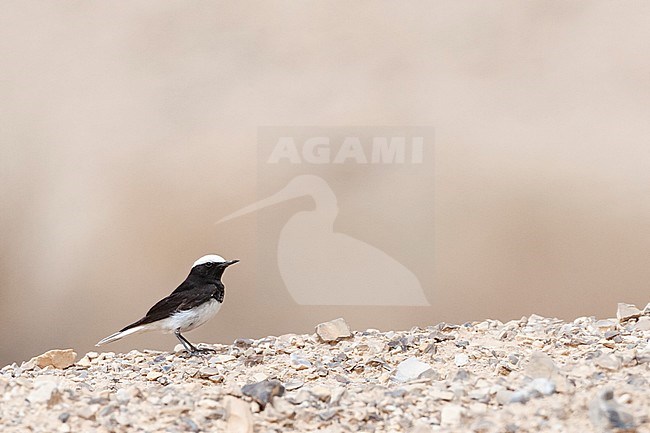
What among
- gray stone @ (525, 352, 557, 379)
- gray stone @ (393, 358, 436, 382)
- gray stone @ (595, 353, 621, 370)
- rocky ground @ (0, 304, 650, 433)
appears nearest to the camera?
rocky ground @ (0, 304, 650, 433)

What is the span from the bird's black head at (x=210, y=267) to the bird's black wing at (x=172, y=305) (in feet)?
0.55

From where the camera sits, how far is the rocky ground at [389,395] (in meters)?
2.21

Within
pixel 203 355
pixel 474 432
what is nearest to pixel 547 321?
pixel 203 355

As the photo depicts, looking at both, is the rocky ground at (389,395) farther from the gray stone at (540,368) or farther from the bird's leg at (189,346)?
the bird's leg at (189,346)

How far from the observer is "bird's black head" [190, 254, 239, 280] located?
4.46 m

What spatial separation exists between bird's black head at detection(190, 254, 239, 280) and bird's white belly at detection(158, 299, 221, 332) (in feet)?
0.67

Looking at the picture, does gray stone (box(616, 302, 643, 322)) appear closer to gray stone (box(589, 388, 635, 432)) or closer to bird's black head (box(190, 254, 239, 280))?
gray stone (box(589, 388, 635, 432))

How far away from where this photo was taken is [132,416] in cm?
235

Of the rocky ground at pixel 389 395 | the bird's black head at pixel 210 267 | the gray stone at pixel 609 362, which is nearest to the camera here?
the rocky ground at pixel 389 395

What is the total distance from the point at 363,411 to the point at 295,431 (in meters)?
0.25

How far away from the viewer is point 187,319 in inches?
167

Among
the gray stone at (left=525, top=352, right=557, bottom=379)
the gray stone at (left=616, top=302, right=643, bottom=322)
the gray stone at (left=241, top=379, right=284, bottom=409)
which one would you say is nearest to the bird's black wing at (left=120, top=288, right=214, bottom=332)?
the gray stone at (left=241, top=379, right=284, bottom=409)

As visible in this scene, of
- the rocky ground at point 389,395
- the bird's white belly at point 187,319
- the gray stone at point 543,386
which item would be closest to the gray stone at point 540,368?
the rocky ground at point 389,395

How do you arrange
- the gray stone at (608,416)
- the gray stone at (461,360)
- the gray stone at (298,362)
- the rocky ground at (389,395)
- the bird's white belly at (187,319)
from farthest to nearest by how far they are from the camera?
the bird's white belly at (187,319)
the gray stone at (298,362)
the gray stone at (461,360)
the rocky ground at (389,395)
the gray stone at (608,416)
